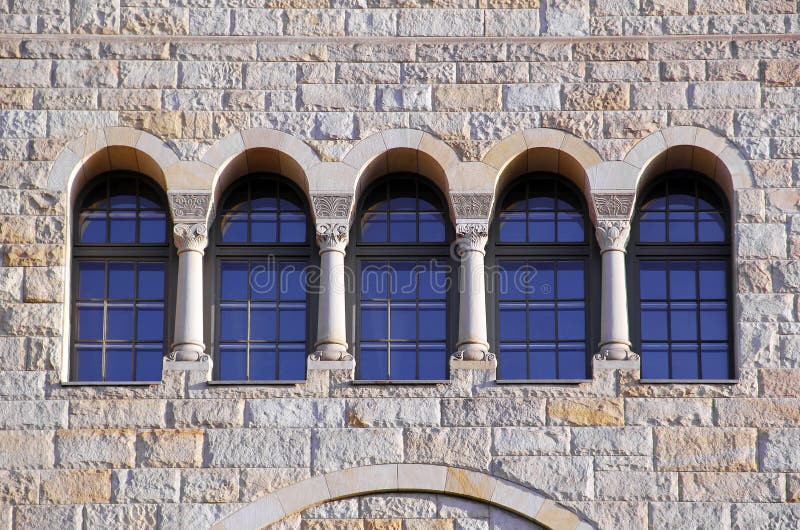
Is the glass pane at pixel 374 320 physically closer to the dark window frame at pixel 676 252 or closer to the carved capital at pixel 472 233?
the carved capital at pixel 472 233

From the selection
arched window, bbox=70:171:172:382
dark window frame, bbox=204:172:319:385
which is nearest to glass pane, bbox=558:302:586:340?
dark window frame, bbox=204:172:319:385

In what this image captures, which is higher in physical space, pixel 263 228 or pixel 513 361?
pixel 263 228

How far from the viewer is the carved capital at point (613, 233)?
18203mm

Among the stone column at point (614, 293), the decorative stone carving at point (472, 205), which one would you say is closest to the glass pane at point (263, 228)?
the decorative stone carving at point (472, 205)

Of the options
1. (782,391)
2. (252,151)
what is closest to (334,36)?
(252,151)

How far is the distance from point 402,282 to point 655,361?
235cm

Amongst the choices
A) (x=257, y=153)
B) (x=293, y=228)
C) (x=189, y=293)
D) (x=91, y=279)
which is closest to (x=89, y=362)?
(x=91, y=279)

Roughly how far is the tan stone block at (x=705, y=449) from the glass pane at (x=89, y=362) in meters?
4.91

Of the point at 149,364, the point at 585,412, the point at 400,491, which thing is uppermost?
the point at 149,364

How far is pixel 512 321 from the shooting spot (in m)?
18.5

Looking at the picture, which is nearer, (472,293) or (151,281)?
(472,293)

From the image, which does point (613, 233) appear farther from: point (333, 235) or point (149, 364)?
point (149, 364)

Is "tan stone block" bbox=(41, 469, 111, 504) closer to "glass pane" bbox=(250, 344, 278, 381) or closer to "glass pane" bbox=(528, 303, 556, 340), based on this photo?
"glass pane" bbox=(250, 344, 278, 381)

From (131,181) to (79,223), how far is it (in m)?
0.61
